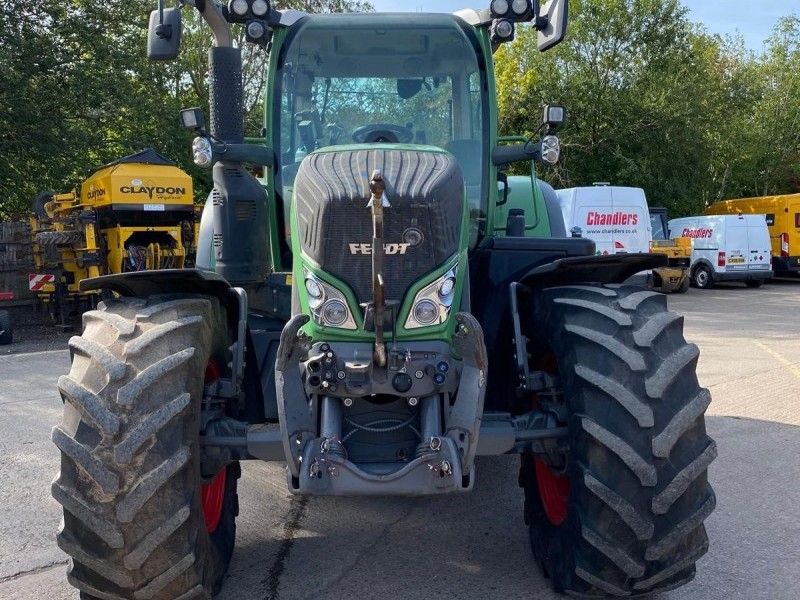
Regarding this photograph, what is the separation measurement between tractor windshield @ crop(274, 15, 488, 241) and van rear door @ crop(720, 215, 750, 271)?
61.5 ft

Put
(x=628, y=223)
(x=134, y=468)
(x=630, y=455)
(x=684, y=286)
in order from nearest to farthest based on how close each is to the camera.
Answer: (x=134, y=468)
(x=630, y=455)
(x=628, y=223)
(x=684, y=286)

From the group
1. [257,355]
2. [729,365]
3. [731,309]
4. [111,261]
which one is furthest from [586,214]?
[257,355]

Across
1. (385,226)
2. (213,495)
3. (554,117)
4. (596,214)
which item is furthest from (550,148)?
(596,214)

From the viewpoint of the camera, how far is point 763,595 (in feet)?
11.2

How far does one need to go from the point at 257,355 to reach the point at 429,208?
1420mm

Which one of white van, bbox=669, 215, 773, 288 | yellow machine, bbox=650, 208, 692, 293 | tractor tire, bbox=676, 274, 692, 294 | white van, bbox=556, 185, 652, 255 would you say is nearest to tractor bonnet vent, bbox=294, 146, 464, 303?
white van, bbox=556, 185, 652, 255

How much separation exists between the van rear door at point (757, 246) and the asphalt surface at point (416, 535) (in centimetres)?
1619

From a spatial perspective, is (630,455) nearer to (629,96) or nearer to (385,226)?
(385,226)

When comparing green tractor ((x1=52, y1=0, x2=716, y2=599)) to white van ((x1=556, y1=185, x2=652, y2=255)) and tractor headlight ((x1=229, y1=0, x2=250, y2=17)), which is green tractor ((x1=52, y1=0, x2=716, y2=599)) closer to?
tractor headlight ((x1=229, y1=0, x2=250, y2=17))

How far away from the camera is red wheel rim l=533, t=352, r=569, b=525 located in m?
3.43

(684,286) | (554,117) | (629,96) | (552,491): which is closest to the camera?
(552,491)

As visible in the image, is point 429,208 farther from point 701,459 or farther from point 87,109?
point 87,109

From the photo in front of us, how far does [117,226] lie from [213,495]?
10.0m

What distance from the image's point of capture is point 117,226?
12.8 metres
